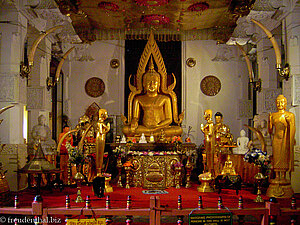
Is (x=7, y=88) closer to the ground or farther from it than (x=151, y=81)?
closer to the ground

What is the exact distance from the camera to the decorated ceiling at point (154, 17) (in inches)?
303

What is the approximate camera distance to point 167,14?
8523mm

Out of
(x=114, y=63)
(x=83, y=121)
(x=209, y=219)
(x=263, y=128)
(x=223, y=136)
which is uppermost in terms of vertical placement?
(x=114, y=63)

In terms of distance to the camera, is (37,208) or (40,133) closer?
(37,208)

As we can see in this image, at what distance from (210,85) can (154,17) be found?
263 cm

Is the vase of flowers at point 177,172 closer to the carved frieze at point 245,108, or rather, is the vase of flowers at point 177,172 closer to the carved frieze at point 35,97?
the carved frieze at point 35,97

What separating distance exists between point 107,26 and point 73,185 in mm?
4673

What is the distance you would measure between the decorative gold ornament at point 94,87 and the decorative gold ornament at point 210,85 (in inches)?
111

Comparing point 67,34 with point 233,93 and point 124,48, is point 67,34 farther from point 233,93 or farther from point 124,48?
point 233,93

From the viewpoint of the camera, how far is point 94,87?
33.5 ft

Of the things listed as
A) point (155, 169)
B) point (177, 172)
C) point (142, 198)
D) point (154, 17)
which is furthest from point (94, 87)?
point (142, 198)

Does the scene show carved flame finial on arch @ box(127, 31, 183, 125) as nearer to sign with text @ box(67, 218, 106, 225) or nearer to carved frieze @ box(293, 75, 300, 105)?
carved frieze @ box(293, 75, 300, 105)

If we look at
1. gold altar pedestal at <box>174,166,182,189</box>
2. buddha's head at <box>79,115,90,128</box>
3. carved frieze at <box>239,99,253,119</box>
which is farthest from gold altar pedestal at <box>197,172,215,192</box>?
carved frieze at <box>239,99,253,119</box>

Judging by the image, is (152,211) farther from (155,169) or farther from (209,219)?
(155,169)
